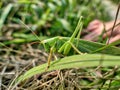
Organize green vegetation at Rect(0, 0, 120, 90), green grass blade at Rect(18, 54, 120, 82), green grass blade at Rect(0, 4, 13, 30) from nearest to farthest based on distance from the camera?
green grass blade at Rect(18, 54, 120, 82) < green vegetation at Rect(0, 0, 120, 90) < green grass blade at Rect(0, 4, 13, 30)

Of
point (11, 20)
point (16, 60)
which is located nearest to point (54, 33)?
point (11, 20)

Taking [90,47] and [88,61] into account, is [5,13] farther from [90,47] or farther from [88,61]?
[88,61]

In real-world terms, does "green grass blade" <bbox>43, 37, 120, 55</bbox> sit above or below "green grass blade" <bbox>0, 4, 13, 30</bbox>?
above

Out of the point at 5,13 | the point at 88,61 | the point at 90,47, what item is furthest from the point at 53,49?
the point at 5,13

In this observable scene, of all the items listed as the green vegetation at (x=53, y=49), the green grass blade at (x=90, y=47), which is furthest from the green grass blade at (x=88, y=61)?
the green grass blade at (x=90, y=47)

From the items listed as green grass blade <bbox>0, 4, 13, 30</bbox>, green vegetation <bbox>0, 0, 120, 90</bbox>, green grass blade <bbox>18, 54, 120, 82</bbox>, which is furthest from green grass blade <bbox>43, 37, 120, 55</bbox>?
green grass blade <bbox>0, 4, 13, 30</bbox>

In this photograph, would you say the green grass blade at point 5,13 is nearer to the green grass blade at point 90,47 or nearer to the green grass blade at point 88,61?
the green grass blade at point 90,47

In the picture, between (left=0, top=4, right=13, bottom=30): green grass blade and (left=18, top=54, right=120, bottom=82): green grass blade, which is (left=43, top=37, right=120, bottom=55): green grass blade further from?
(left=0, top=4, right=13, bottom=30): green grass blade

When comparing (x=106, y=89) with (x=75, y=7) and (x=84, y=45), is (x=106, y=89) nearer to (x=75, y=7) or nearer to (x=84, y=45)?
(x=84, y=45)
